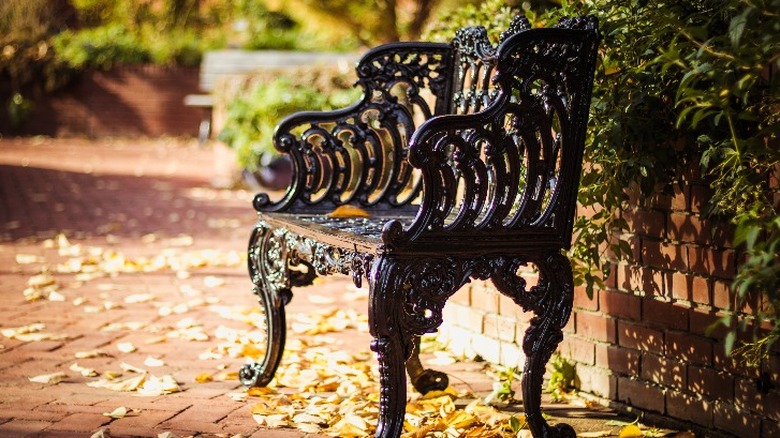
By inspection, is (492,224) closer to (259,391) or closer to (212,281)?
(259,391)

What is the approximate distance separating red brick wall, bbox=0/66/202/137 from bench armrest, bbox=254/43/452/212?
19941mm

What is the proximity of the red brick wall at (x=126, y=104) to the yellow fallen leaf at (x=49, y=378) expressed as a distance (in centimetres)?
1989

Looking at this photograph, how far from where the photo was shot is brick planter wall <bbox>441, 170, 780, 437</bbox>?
302cm

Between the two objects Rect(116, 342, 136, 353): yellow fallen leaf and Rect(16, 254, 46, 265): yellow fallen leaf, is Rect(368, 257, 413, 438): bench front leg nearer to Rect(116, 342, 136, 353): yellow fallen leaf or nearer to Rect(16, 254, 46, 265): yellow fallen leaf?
Rect(116, 342, 136, 353): yellow fallen leaf

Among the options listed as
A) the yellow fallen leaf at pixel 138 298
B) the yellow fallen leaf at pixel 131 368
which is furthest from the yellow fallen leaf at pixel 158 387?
the yellow fallen leaf at pixel 138 298

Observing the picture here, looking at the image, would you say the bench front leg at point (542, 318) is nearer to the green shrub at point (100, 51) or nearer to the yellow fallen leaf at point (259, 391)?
the yellow fallen leaf at point (259, 391)

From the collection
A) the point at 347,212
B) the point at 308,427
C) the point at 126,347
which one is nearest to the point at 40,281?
the point at 126,347

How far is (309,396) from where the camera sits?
12.2ft

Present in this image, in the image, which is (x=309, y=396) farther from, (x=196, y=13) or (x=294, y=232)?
(x=196, y=13)

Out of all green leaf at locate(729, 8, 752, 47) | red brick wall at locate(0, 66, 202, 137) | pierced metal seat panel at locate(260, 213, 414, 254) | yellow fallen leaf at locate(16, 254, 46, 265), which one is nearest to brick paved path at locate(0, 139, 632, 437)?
yellow fallen leaf at locate(16, 254, 46, 265)

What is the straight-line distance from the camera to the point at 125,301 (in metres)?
5.57

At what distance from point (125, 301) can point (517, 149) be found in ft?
10.7

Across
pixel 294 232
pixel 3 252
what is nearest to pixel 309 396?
pixel 294 232

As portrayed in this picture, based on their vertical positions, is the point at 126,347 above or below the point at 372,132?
below
